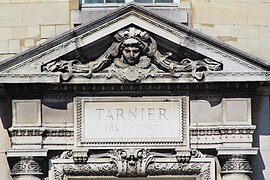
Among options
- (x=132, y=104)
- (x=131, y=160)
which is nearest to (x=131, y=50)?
(x=132, y=104)

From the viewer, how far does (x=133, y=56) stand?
19766 millimetres

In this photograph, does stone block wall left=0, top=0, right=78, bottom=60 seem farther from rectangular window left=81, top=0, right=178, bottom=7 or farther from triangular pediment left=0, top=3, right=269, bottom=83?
triangular pediment left=0, top=3, right=269, bottom=83

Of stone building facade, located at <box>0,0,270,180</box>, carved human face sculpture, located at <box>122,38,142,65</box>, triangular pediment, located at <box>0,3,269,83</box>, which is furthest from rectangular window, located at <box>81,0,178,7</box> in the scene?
carved human face sculpture, located at <box>122,38,142,65</box>

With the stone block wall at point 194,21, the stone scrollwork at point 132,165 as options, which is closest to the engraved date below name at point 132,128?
the stone scrollwork at point 132,165

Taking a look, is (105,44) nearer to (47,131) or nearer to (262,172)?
(47,131)

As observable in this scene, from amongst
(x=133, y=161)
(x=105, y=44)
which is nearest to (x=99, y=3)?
(x=105, y=44)

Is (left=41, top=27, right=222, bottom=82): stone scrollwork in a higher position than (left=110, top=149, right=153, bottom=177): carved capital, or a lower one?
higher

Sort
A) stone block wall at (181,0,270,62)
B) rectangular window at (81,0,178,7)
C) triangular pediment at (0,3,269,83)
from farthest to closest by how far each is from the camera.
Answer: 1. rectangular window at (81,0,178,7)
2. stone block wall at (181,0,270,62)
3. triangular pediment at (0,3,269,83)

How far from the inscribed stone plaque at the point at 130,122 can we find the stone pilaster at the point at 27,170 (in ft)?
2.51

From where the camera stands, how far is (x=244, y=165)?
19.7 meters

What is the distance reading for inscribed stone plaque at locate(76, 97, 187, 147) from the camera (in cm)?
1983

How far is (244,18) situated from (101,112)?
2.65 metres

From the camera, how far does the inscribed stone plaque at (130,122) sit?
1983 cm

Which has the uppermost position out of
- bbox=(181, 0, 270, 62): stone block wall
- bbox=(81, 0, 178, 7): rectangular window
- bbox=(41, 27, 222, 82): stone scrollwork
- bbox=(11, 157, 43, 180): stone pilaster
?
bbox=(81, 0, 178, 7): rectangular window
